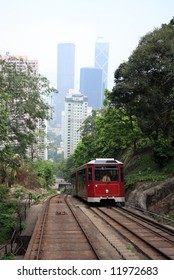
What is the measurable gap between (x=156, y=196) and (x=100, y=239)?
31.6 feet

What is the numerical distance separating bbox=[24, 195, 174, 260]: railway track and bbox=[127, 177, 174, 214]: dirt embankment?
7.66ft

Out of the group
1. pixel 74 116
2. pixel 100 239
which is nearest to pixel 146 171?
pixel 100 239

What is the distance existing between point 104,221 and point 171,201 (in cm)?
429

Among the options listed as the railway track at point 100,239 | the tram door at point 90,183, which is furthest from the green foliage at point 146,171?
the railway track at point 100,239

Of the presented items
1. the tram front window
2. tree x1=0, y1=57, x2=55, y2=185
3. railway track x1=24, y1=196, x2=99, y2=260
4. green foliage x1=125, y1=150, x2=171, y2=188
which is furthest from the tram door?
railway track x1=24, y1=196, x2=99, y2=260

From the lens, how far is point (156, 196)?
22.4 meters

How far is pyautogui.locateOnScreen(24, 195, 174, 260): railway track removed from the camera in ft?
36.1

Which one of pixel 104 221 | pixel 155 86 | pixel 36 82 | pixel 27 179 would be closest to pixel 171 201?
pixel 104 221

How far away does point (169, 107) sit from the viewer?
25.6m

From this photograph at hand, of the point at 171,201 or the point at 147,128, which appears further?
the point at 147,128

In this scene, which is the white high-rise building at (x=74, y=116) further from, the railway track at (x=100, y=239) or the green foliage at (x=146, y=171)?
the railway track at (x=100, y=239)

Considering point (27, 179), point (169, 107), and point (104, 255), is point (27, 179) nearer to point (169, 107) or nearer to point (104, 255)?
point (169, 107)
